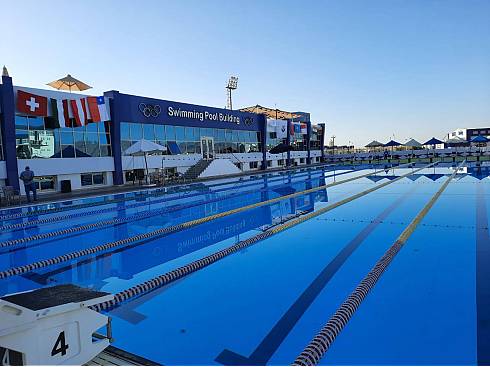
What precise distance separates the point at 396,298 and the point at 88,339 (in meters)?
3.38

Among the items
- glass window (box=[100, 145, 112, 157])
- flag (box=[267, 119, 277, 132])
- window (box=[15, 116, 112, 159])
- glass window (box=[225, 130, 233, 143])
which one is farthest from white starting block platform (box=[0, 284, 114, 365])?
flag (box=[267, 119, 277, 132])

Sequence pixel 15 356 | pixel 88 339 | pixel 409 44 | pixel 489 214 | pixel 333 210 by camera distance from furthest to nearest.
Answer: pixel 409 44 → pixel 333 210 → pixel 489 214 → pixel 88 339 → pixel 15 356

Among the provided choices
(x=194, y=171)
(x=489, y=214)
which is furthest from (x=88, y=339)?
(x=194, y=171)

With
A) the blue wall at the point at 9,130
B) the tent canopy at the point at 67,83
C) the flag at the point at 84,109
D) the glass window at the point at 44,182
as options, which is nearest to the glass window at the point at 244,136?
the tent canopy at the point at 67,83

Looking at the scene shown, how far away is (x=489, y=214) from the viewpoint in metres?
8.75

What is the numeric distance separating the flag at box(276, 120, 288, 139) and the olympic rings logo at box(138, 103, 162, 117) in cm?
1397

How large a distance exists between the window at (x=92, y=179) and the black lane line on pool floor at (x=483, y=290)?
1668cm

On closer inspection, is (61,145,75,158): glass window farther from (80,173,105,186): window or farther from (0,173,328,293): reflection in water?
(0,173,328,293): reflection in water

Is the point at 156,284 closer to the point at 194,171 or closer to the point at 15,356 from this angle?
the point at 15,356

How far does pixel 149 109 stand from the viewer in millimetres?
21062

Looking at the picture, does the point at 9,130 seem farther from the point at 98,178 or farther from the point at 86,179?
the point at 98,178

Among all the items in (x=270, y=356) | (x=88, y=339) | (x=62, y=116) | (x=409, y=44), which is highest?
(x=409, y=44)

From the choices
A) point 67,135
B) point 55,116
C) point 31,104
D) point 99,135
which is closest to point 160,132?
point 99,135

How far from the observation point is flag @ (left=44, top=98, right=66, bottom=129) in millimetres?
16094
